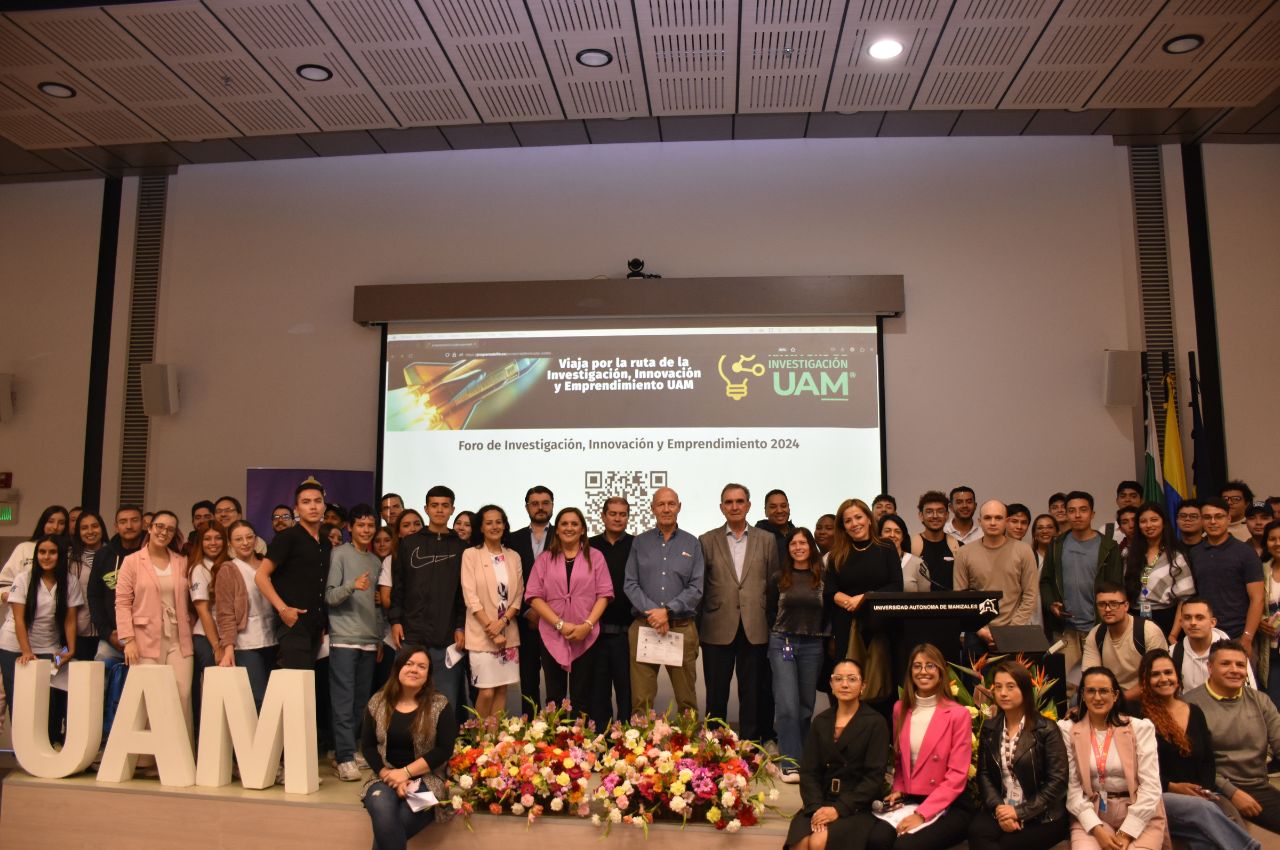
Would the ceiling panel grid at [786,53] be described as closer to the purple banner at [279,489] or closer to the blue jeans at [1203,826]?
the purple banner at [279,489]

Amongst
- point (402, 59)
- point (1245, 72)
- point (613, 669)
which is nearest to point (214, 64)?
point (402, 59)

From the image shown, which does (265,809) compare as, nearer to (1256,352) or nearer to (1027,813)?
(1027,813)

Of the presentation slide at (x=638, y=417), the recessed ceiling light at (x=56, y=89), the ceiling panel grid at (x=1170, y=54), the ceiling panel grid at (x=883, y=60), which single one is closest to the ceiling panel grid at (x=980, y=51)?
the ceiling panel grid at (x=883, y=60)

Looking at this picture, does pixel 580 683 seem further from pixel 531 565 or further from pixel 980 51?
pixel 980 51

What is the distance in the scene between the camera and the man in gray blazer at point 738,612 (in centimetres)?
497

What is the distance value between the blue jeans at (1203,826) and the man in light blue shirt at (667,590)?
2104 mm

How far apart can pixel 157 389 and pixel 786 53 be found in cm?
513

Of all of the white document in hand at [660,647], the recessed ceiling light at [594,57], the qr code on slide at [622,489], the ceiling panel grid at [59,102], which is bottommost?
the white document in hand at [660,647]

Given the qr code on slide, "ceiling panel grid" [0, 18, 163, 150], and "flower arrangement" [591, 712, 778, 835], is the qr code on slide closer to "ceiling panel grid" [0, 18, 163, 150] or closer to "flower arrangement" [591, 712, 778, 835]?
"flower arrangement" [591, 712, 778, 835]

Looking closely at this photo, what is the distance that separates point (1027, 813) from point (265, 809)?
3.05m

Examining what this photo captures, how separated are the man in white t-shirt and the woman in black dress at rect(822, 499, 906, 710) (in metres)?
1.20

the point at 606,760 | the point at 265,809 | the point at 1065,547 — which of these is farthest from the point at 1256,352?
the point at 265,809

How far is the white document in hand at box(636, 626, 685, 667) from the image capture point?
15.8 feet

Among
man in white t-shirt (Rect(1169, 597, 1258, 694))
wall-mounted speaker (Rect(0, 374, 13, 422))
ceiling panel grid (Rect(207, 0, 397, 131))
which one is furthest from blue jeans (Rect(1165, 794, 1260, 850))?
wall-mounted speaker (Rect(0, 374, 13, 422))
